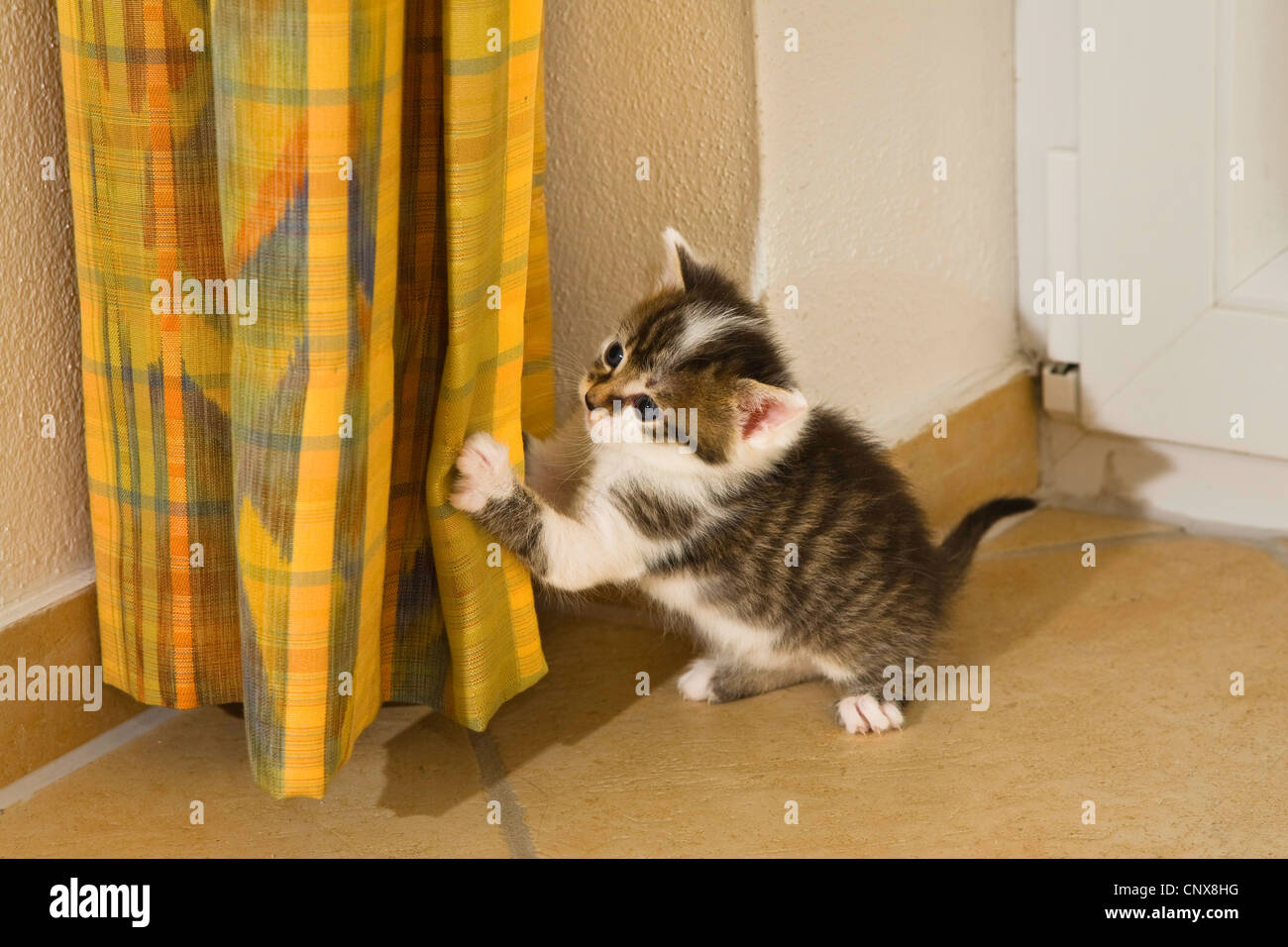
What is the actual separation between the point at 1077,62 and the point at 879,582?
797 mm

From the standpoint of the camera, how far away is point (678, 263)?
1499 millimetres

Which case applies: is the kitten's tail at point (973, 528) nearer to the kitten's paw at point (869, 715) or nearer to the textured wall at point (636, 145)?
the kitten's paw at point (869, 715)

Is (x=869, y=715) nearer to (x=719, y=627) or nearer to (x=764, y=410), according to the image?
(x=719, y=627)

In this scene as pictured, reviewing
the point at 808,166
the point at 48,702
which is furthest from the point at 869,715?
the point at 48,702

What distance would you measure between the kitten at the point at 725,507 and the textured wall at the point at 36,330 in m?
0.42

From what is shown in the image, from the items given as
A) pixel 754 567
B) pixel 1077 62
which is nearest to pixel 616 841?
pixel 754 567

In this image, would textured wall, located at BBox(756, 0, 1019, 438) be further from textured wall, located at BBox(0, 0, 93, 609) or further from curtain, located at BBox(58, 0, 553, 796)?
textured wall, located at BBox(0, 0, 93, 609)

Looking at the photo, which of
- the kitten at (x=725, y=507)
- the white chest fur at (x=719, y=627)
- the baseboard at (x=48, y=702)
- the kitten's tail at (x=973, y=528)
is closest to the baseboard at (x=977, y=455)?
the kitten's tail at (x=973, y=528)

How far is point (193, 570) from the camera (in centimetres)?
140

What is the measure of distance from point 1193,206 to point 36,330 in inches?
55.4

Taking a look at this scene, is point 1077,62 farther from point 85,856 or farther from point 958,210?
point 85,856

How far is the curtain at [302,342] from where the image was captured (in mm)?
1142

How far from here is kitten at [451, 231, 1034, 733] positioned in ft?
4.61

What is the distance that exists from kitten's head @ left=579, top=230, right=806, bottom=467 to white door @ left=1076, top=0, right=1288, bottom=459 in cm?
70
